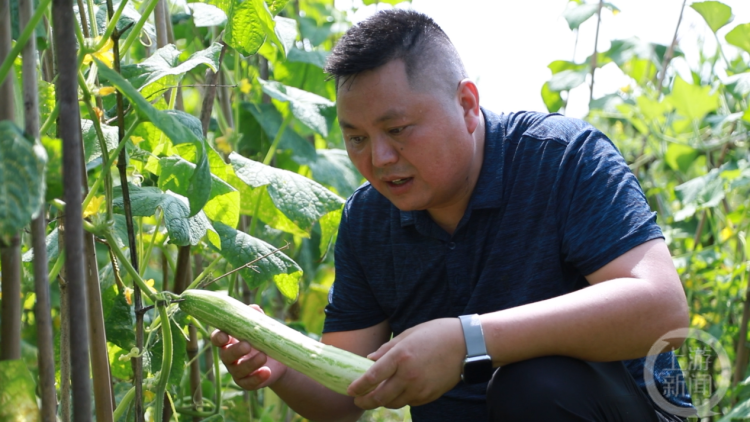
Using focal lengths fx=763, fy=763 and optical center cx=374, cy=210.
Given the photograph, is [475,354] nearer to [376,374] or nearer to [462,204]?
[376,374]

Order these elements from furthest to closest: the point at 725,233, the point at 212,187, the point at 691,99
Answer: the point at 725,233 → the point at 691,99 → the point at 212,187

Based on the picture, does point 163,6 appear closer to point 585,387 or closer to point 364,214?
point 364,214

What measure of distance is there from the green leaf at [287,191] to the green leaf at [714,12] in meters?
1.47

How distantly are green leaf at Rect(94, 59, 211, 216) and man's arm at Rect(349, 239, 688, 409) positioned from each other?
39 cm

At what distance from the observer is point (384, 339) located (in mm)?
1819

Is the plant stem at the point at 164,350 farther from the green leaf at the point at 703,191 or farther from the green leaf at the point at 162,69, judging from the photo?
the green leaf at the point at 703,191

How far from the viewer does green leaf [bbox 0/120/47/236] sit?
74 centimetres

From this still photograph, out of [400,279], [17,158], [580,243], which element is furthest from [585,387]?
[17,158]

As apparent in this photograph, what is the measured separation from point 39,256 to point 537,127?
1101mm

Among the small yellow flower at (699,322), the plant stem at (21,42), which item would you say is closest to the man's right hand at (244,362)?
the plant stem at (21,42)

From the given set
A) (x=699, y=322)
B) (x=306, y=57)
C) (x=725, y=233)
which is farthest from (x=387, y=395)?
(x=725, y=233)

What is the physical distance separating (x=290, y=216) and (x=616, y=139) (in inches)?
89.0

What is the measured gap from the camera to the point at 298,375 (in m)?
1.60

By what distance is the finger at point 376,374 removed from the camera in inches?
47.8
